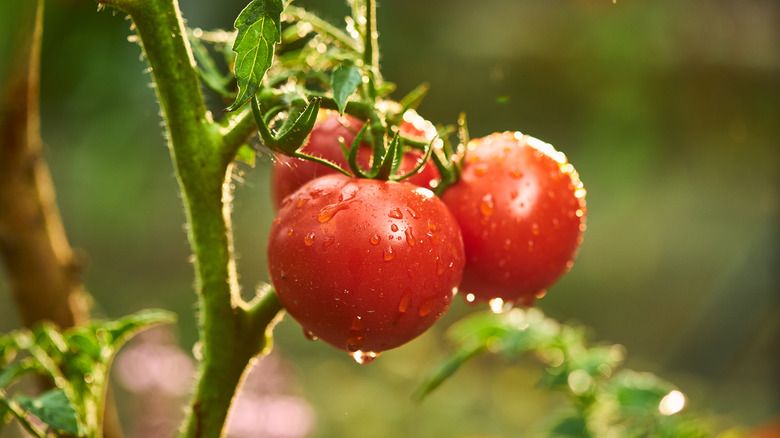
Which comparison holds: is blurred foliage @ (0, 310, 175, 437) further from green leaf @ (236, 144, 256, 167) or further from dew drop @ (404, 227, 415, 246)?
dew drop @ (404, 227, 415, 246)

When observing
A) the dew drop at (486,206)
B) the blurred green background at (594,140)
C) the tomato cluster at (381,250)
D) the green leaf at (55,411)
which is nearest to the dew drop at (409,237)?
the tomato cluster at (381,250)

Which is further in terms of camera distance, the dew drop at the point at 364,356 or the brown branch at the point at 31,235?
the brown branch at the point at 31,235

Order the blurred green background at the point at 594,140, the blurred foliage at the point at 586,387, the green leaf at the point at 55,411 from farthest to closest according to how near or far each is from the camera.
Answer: the blurred green background at the point at 594,140 < the blurred foliage at the point at 586,387 < the green leaf at the point at 55,411

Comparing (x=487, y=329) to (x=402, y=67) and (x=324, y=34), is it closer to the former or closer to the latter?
(x=324, y=34)

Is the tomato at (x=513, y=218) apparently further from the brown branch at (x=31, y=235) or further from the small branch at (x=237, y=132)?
the brown branch at (x=31, y=235)

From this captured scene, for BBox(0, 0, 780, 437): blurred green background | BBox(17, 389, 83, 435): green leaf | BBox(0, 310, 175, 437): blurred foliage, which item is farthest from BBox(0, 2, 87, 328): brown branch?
BBox(0, 0, 780, 437): blurred green background

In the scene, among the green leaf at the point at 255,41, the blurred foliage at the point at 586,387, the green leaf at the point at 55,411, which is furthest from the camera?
the blurred foliage at the point at 586,387

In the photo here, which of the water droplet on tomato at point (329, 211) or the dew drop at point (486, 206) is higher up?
the dew drop at point (486, 206)
